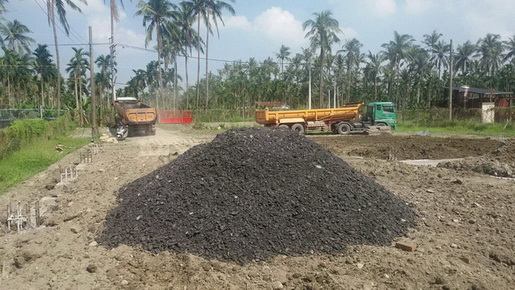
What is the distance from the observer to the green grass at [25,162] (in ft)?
35.1

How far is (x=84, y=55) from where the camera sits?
185 feet

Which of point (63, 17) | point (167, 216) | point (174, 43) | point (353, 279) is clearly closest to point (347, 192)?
point (353, 279)

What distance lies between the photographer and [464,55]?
2653 inches

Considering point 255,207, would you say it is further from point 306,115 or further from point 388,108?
point 388,108

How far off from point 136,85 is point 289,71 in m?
25.6

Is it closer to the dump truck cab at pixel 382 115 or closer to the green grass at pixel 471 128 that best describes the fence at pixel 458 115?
the green grass at pixel 471 128

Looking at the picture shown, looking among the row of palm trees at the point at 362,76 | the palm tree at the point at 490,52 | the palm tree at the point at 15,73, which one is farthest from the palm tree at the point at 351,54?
the palm tree at the point at 15,73

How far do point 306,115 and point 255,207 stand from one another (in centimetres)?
1917

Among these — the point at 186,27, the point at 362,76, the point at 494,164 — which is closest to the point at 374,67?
the point at 362,76

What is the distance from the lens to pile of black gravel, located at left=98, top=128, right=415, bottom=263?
5.13m

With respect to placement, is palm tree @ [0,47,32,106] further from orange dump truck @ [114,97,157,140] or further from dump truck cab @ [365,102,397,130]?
dump truck cab @ [365,102,397,130]

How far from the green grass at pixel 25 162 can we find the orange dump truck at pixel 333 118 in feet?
36.1

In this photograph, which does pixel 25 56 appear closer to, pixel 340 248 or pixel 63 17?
pixel 63 17

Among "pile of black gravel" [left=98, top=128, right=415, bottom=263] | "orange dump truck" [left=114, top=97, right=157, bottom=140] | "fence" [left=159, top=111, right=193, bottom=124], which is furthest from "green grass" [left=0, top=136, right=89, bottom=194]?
Result: "fence" [left=159, top=111, right=193, bottom=124]
